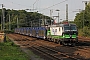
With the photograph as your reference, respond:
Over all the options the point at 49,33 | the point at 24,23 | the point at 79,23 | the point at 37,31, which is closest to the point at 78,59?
the point at 49,33

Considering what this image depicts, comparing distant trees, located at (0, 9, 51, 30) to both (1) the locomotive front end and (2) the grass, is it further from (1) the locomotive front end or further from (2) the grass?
(2) the grass

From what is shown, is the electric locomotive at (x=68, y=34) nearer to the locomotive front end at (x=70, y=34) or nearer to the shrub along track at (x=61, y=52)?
the locomotive front end at (x=70, y=34)

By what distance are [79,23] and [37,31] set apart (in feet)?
101

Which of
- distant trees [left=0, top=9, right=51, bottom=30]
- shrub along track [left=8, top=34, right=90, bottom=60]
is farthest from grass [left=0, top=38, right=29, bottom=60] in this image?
distant trees [left=0, top=9, right=51, bottom=30]

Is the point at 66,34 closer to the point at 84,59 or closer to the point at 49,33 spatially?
the point at 49,33

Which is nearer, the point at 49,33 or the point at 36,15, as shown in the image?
the point at 49,33

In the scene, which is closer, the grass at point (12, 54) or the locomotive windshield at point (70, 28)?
the grass at point (12, 54)

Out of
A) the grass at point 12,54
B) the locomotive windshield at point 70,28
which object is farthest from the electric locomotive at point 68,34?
the grass at point 12,54

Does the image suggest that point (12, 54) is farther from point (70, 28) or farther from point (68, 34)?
point (70, 28)

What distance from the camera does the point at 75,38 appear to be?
3206cm

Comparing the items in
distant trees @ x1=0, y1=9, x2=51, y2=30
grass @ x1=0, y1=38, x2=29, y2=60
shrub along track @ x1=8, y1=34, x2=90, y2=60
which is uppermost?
distant trees @ x1=0, y1=9, x2=51, y2=30

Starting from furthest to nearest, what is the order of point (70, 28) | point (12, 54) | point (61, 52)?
1. point (70, 28)
2. point (61, 52)
3. point (12, 54)

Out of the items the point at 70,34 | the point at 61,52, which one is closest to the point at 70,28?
the point at 70,34

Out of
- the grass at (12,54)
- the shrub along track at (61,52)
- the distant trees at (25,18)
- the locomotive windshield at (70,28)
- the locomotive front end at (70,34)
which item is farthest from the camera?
the distant trees at (25,18)
